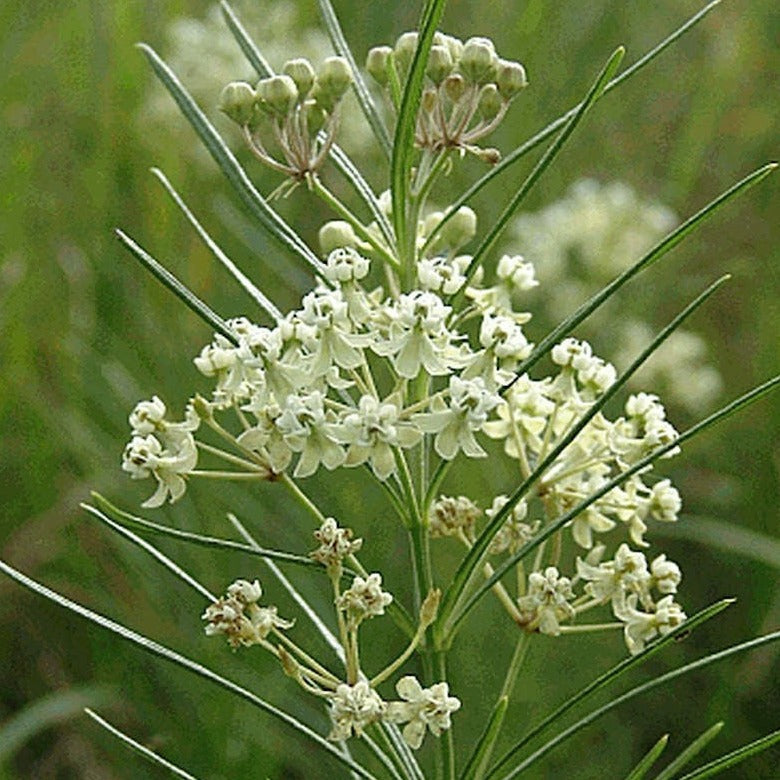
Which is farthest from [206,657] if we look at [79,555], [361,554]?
[79,555]

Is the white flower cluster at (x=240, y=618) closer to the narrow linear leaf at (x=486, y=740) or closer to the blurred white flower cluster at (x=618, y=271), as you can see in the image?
the narrow linear leaf at (x=486, y=740)

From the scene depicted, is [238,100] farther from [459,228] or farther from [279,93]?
[459,228]

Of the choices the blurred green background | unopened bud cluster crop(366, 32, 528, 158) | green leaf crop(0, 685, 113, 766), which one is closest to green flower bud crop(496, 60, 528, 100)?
unopened bud cluster crop(366, 32, 528, 158)

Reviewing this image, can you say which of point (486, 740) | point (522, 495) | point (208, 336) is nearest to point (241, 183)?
point (522, 495)

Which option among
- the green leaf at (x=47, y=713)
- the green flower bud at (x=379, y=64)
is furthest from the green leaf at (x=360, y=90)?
the green leaf at (x=47, y=713)

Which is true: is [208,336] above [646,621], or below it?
above

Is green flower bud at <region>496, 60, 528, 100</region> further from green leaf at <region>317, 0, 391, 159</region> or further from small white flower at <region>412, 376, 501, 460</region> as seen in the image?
small white flower at <region>412, 376, 501, 460</region>

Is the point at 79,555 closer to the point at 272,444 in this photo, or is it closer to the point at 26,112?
the point at 26,112
